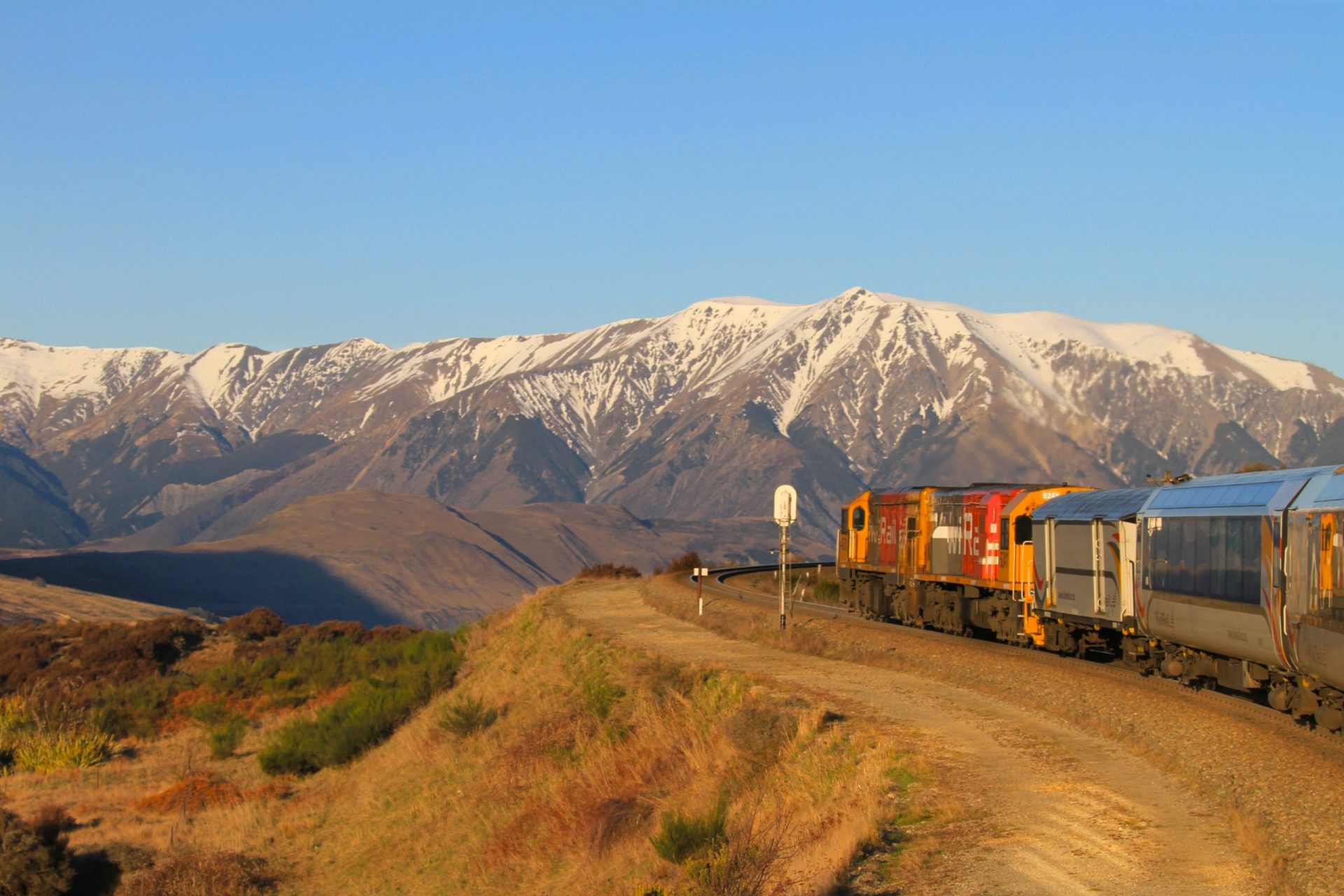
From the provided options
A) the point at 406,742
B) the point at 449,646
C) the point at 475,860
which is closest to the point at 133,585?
the point at 449,646

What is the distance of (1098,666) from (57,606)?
86151mm

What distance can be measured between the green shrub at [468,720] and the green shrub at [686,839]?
49.2ft

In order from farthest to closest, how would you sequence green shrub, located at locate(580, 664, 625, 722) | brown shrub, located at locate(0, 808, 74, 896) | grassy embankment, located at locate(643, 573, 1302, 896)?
1. green shrub, located at locate(580, 664, 625, 722)
2. brown shrub, located at locate(0, 808, 74, 896)
3. grassy embankment, located at locate(643, 573, 1302, 896)

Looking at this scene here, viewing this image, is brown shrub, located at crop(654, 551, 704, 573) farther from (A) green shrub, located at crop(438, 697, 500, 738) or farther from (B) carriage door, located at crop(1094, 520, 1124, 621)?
(B) carriage door, located at crop(1094, 520, 1124, 621)

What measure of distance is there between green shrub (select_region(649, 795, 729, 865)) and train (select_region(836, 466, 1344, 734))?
7.05 m

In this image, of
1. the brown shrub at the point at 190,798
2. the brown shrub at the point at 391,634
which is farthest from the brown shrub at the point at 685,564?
the brown shrub at the point at 190,798

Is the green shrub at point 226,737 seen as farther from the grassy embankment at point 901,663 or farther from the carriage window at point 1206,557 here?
the carriage window at point 1206,557

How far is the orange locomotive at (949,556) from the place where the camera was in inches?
1224

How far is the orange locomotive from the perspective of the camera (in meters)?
31.1

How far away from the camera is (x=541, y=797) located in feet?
68.2

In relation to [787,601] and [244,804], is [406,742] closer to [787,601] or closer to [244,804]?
Result: [244,804]

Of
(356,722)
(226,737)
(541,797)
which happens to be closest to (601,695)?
Answer: (541,797)

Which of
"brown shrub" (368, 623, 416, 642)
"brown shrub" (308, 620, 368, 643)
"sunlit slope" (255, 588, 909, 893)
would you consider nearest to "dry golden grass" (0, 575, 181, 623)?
"brown shrub" (308, 620, 368, 643)

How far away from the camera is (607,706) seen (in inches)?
909
